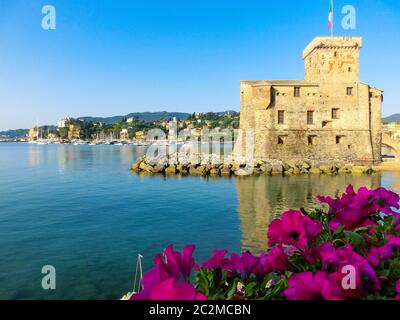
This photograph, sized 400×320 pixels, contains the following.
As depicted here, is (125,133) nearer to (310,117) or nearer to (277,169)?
(310,117)

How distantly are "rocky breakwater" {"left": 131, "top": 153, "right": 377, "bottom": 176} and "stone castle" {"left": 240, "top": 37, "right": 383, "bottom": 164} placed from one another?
72.8 inches

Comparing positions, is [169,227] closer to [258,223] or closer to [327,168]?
[258,223]

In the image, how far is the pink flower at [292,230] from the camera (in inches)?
71.1

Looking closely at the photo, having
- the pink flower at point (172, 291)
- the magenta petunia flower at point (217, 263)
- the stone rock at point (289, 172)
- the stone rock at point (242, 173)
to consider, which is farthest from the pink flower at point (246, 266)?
the stone rock at point (289, 172)

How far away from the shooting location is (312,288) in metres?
1.28

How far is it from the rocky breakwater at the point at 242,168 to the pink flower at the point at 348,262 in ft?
103

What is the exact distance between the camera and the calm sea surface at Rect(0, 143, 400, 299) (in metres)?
10.0

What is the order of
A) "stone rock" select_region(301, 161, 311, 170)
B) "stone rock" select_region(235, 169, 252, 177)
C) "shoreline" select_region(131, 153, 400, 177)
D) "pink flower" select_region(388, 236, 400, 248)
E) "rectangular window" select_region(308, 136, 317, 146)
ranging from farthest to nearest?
"rectangular window" select_region(308, 136, 317, 146) → "stone rock" select_region(301, 161, 311, 170) → "shoreline" select_region(131, 153, 400, 177) → "stone rock" select_region(235, 169, 252, 177) → "pink flower" select_region(388, 236, 400, 248)

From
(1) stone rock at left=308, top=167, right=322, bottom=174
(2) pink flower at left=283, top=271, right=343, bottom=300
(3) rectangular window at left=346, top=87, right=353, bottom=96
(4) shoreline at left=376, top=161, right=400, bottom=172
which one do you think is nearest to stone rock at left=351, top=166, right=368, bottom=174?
(4) shoreline at left=376, top=161, right=400, bottom=172

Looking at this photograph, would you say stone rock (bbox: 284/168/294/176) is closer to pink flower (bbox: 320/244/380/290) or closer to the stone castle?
the stone castle

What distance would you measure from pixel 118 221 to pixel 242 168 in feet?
66.3

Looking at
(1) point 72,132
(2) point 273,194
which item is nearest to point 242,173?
(2) point 273,194

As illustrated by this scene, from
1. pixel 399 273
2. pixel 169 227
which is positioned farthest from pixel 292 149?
pixel 399 273

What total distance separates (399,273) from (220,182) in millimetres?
27462
